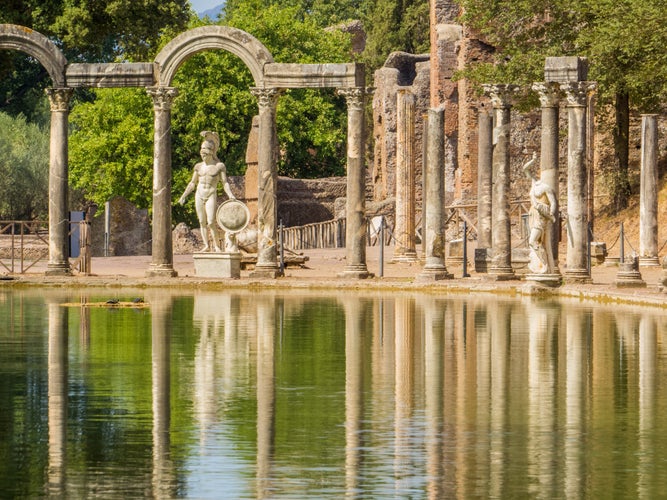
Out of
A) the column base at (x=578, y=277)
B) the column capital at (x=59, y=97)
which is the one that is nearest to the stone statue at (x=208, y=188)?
the column capital at (x=59, y=97)

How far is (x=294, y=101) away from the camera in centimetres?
5775

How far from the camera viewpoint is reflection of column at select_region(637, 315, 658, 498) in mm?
10023

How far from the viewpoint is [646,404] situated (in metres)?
13.1

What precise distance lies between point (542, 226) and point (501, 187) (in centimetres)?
244

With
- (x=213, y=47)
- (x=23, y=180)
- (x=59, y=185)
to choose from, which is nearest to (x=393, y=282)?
(x=213, y=47)

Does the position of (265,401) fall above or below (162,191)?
below

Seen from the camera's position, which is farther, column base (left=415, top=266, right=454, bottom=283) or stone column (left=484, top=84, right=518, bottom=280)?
stone column (left=484, top=84, right=518, bottom=280)

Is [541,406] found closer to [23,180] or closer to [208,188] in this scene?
[208,188]

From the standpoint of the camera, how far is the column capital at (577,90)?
28.1m

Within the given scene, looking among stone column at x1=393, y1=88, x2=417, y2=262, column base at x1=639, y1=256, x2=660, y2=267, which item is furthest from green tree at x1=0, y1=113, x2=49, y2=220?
column base at x1=639, y1=256, x2=660, y2=267

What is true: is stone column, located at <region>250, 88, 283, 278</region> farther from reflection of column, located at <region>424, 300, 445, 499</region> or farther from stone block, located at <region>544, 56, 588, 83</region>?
reflection of column, located at <region>424, 300, 445, 499</region>

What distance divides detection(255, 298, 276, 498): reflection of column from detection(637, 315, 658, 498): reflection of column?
7.75 ft

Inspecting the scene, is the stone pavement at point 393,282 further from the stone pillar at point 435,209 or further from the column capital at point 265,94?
the column capital at point 265,94

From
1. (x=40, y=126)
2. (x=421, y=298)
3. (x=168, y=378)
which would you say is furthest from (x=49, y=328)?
(x=40, y=126)
